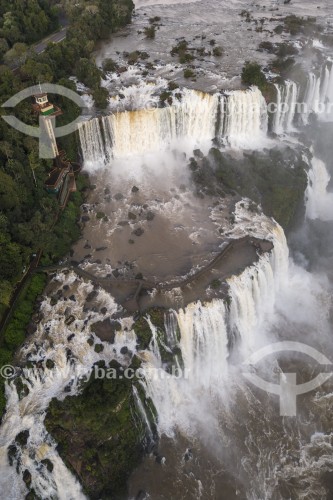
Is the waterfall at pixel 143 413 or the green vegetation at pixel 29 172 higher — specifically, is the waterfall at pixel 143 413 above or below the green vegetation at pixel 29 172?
below

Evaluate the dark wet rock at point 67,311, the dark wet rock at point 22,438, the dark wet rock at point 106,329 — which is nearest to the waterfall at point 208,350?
the dark wet rock at point 106,329

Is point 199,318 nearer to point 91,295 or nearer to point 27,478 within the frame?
point 91,295

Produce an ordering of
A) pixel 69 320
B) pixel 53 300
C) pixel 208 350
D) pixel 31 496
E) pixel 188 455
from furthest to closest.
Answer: pixel 53 300 < pixel 208 350 < pixel 69 320 < pixel 188 455 < pixel 31 496

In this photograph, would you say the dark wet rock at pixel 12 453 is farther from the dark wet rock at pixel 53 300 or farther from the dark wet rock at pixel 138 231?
the dark wet rock at pixel 138 231

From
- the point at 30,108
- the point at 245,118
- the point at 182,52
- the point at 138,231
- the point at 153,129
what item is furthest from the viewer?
the point at 182,52

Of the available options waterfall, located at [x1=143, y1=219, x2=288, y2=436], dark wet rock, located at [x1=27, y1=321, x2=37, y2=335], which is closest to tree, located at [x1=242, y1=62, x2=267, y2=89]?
waterfall, located at [x1=143, y1=219, x2=288, y2=436]

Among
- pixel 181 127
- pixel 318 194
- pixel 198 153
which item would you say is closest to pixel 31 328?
pixel 198 153
